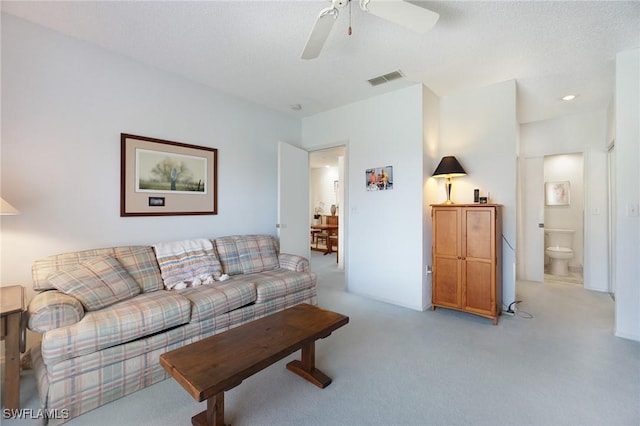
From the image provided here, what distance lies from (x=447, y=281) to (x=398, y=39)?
8.15 feet

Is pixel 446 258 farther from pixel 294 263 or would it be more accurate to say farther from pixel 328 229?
pixel 328 229

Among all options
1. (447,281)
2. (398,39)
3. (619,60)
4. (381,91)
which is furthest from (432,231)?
(619,60)

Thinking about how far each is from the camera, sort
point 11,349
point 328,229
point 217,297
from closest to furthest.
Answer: point 11,349
point 217,297
point 328,229

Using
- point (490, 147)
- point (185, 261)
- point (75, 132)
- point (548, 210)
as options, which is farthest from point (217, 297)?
point (548, 210)

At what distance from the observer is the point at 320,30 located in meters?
1.77

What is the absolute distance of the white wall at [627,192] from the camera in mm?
2531

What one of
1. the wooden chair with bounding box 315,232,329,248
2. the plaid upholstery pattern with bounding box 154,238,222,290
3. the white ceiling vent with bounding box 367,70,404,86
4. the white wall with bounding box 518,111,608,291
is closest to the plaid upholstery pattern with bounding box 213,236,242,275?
the plaid upholstery pattern with bounding box 154,238,222,290

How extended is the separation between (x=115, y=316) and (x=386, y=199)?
2.89m

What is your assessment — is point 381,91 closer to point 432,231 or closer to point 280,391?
point 432,231

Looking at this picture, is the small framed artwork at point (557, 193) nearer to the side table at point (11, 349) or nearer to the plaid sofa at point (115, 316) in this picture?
the plaid sofa at point (115, 316)

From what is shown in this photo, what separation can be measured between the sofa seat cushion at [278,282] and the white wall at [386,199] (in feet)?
3.24

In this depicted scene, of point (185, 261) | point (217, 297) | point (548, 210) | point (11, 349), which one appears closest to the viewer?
point (11, 349)

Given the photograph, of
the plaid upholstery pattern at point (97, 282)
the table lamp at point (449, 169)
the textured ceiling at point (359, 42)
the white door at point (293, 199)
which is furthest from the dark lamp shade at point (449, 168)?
the plaid upholstery pattern at point (97, 282)

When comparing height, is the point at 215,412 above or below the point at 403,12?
below
